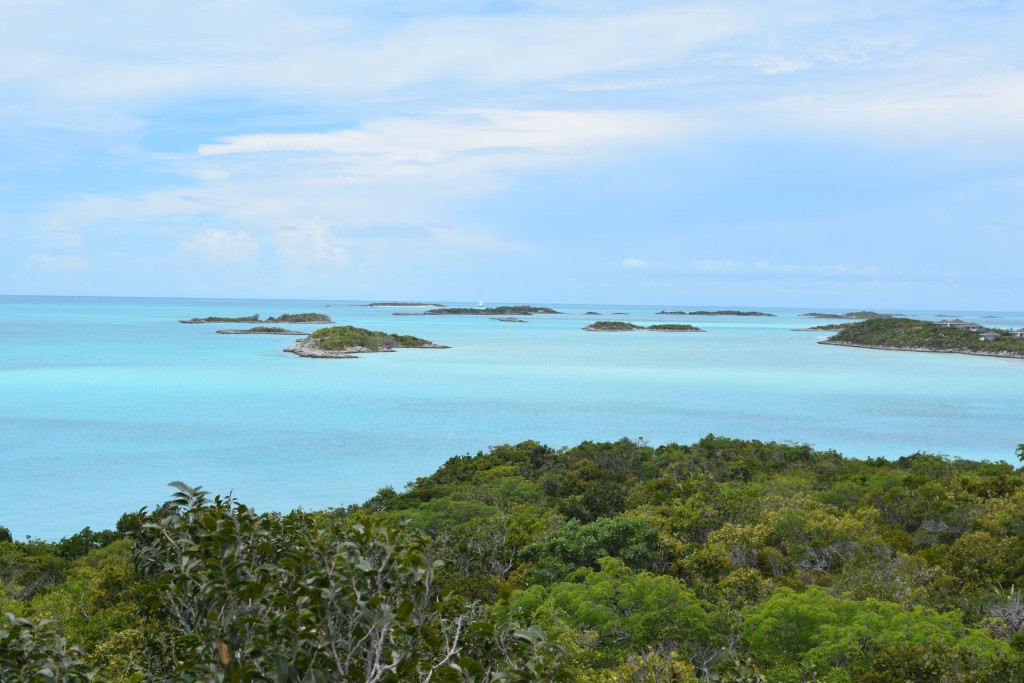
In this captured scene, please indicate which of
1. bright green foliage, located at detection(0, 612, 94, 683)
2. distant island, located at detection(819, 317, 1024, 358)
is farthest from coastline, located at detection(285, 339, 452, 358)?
bright green foliage, located at detection(0, 612, 94, 683)

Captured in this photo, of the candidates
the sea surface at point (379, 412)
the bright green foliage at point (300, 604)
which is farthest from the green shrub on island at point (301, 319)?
the bright green foliage at point (300, 604)

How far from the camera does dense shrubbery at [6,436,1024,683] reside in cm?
393

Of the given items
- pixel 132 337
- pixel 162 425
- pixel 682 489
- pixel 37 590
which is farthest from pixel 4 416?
pixel 132 337

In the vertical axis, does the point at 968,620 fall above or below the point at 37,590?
above

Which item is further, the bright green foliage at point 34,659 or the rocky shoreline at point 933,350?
the rocky shoreline at point 933,350

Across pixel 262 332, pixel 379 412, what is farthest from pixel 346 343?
pixel 379 412

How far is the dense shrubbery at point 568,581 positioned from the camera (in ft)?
12.9

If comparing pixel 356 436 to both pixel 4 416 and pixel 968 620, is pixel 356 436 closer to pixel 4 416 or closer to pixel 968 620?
pixel 4 416

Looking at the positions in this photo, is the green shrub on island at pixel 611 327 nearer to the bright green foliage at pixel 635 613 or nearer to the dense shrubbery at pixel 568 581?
the dense shrubbery at pixel 568 581

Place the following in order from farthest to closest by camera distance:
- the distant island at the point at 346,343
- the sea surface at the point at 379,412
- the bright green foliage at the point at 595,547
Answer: the distant island at the point at 346,343 → the sea surface at the point at 379,412 → the bright green foliage at the point at 595,547

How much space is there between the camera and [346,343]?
76750 mm

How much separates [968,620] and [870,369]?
197 ft

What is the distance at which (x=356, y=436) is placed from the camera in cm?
3475

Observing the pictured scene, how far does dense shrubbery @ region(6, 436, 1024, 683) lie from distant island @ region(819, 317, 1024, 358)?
69.1 m
